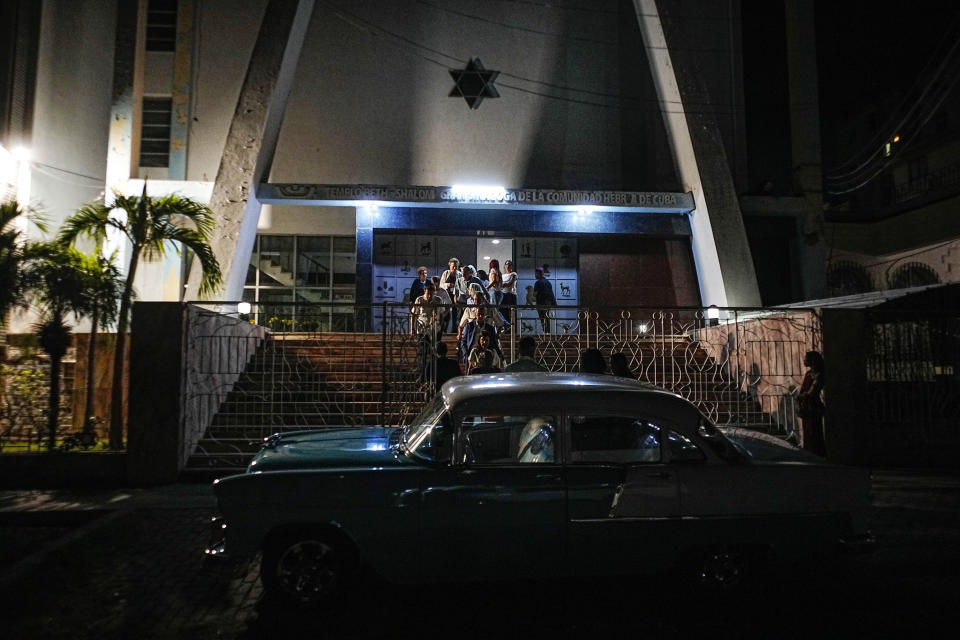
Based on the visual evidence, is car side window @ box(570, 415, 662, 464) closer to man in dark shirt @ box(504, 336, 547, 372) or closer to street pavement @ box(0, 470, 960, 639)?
street pavement @ box(0, 470, 960, 639)

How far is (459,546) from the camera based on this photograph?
4164 mm

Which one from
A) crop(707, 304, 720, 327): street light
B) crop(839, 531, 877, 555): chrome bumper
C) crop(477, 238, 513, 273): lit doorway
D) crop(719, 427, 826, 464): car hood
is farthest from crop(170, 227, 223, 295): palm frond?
crop(839, 531, 877, 555): chrome bumper

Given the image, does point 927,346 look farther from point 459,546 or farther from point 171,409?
point 171,409

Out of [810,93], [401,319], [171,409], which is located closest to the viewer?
[171,409]

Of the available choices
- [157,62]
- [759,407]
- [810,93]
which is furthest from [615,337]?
[157,62]

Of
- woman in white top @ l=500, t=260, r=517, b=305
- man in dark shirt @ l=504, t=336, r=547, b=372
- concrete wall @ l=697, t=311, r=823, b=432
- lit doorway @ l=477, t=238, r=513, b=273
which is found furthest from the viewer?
lit doorway @ l=477, t=238, r=513, b=273

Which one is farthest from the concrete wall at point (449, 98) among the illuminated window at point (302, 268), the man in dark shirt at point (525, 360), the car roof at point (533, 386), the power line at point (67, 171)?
the car roof at point (533, 386)

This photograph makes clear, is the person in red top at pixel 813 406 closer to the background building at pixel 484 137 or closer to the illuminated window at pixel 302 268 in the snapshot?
the background building at pixel 484 137

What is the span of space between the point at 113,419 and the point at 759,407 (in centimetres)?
966

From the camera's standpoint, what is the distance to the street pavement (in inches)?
160

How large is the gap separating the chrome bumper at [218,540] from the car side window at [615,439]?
94.7 inches

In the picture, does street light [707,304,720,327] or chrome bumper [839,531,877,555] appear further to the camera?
street light [707,304,720,327]

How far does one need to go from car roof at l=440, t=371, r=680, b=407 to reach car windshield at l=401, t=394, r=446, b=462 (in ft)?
0.39

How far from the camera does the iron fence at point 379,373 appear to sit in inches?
345
